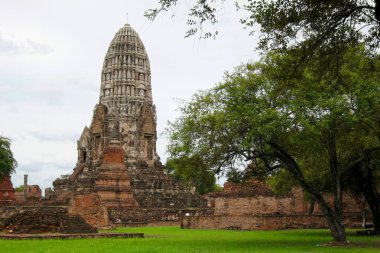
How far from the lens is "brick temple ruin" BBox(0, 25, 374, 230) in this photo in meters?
36.8

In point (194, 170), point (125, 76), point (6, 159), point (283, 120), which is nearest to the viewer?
point (283, 120)

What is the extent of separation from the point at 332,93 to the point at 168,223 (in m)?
27.4

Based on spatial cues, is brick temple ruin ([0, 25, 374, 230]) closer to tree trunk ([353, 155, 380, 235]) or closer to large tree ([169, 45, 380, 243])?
tree trunk ([353, 155, 380, 235])

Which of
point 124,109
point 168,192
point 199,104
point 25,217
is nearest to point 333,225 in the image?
point 199,104

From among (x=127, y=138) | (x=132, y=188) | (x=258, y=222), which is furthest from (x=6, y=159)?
(x=258, y=222)

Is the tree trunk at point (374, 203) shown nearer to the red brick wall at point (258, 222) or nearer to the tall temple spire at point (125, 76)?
the red brick wall at point (258, 222)

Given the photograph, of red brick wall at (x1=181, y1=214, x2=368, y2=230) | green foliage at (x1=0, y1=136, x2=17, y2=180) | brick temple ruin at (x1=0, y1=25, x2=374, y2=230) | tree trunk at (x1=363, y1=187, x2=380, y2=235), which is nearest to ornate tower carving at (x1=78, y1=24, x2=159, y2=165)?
brick temple ruin at (x1=0, y1=25, x2=374, y2=230)

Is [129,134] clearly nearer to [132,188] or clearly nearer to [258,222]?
[132,188]

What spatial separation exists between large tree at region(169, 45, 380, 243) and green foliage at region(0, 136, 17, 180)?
34161 millimetres

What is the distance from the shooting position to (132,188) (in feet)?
195

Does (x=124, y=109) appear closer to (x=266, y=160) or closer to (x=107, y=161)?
(x=107, y=161)

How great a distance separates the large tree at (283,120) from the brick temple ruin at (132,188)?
10.2 metres

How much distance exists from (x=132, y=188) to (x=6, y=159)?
1297cm

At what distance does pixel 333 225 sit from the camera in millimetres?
22172
